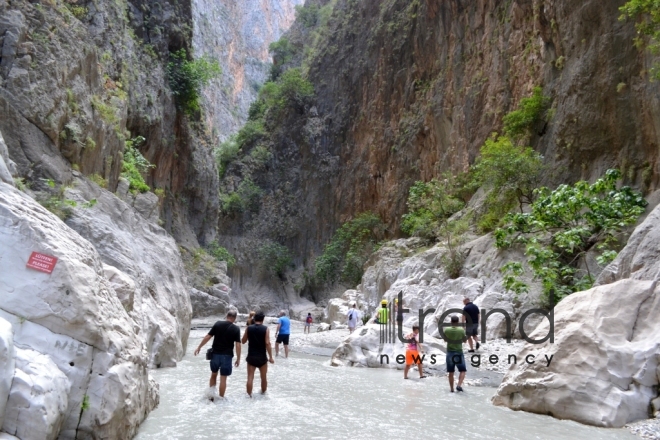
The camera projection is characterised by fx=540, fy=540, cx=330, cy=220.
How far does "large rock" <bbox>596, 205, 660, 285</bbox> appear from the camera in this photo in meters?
8.48

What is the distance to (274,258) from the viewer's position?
49062 millimetres

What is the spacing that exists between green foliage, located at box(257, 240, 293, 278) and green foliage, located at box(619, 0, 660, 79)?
36.7 meters

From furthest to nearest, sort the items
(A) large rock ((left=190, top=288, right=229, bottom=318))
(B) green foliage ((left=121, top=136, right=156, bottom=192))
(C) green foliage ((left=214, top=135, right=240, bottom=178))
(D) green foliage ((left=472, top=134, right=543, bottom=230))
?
1. (C) green foliage ((left=214, top=135, right=240, bottom=178))
2. (A) large rock ((left=190, top=288, right=229, bottom=318))
3. (D) green foliage ((left=472, top=134, right=543, bottom=230))
4. (B) green foliage ((left=121, top=136, right=156, bottom=192))

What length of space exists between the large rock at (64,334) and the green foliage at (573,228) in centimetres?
1076

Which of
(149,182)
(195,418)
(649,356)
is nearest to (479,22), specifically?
(149,182)

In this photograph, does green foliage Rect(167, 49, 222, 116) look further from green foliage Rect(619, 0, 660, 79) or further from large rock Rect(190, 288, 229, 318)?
green foliage Rect(619, 0, 660, 79)

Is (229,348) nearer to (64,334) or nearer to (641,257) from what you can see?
(64,334)

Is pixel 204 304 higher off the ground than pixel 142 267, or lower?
higher

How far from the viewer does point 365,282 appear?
29.0 m

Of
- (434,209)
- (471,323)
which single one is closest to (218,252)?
(434,209)

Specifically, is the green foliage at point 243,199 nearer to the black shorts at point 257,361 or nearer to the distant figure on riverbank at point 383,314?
the distant figure on riverbank at point 383,314

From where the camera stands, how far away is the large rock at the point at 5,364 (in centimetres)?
395

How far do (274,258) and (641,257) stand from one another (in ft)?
136

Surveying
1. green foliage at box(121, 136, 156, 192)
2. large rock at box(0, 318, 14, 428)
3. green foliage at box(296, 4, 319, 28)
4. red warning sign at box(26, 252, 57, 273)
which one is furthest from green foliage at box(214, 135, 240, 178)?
large rock at box(0, 318, 14, 428)
